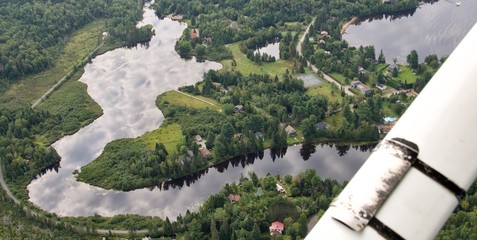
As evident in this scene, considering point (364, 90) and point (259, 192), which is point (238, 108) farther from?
point (259, 192)

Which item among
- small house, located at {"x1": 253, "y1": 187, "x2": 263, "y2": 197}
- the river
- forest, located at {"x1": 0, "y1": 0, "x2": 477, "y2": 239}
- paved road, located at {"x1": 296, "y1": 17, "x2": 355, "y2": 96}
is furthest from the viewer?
paved road, located at {"x1": 296, "y1": 17, "x2": 355, "y2": 96}

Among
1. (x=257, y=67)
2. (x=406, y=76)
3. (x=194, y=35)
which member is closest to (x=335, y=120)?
(x=406, y=76)

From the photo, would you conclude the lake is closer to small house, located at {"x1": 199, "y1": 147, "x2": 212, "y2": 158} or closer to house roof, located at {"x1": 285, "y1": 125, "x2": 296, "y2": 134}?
house roof, located at {"x1": 285, "y1": 125, "x2": 296, "y2": 134}

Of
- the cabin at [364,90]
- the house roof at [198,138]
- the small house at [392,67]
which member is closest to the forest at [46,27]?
the house roof at [198,138]

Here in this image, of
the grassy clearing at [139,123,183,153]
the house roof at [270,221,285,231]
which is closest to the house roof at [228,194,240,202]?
the house roof at [270,221,285,231]

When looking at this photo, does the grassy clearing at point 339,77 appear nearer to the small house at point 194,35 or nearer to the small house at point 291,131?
the small house at point 291,131
